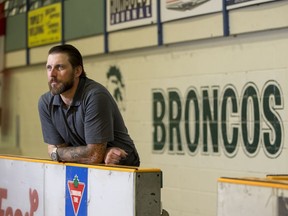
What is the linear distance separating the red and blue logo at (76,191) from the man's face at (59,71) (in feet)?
1.81

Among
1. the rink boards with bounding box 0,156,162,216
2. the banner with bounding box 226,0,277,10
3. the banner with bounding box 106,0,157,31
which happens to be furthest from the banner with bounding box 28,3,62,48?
the rink boards with bounding box 0,156,162,216

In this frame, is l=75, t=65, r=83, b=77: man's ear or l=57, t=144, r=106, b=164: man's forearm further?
l=75, t=65, r=83, b=77: man's ear

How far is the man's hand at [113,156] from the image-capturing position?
4097mm

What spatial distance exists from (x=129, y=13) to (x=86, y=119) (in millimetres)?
2820

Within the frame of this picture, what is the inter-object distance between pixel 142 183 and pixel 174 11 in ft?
9.65

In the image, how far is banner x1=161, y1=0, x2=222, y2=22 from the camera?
→ 222 inches

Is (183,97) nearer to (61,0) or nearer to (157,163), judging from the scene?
(157,163)

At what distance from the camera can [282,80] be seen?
501 centimetres

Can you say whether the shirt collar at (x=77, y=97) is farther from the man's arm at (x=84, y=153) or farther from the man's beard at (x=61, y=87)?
the man's arm at (x=84, y=153)

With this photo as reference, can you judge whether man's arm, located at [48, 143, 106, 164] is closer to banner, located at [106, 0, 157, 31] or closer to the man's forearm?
the man's forearm

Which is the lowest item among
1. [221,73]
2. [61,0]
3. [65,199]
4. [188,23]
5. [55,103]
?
[65,199]

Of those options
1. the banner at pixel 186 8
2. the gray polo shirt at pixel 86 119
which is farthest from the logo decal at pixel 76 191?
the banner at pixel 186 8

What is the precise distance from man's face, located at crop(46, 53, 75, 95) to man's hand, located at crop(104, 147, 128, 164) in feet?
1.68

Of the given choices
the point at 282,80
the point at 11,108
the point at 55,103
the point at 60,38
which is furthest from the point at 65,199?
the point at 11,108
